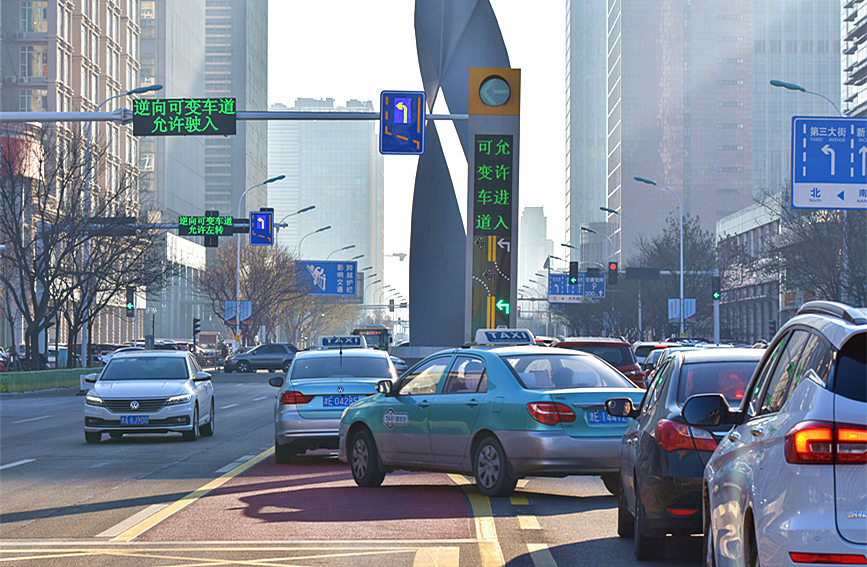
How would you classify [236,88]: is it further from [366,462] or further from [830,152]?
[366,462]

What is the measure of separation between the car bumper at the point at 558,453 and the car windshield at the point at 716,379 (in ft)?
9.00

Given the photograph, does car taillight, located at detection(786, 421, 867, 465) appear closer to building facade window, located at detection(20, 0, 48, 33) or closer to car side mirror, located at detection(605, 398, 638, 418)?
car side mirror, located at detection(605, 398, 638, 418)

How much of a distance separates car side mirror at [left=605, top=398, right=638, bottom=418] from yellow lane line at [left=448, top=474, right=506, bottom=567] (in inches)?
53.0

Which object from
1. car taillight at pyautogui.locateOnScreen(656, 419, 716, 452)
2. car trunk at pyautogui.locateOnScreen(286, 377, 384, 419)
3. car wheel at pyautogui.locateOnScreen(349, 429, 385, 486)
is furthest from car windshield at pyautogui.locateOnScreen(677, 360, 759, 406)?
car trunk at pyautogui.locateOnScreen(286, 377, 384, 419)

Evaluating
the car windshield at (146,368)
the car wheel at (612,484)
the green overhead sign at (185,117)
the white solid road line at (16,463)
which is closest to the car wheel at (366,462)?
the car wheel at (612,484)

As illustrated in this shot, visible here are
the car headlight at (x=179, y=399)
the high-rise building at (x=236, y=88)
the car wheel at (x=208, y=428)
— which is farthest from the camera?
the high-rise building at (x=236, y=88)

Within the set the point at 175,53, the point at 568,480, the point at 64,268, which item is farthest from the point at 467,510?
the point at 175,53

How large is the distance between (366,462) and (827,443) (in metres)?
10.1

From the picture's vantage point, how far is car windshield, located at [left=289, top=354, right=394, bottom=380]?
17797 millimetres

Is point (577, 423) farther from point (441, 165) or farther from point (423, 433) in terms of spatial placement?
point (441, 165)

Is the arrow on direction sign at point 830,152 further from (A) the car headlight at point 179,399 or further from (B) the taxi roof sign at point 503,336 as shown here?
(A) the car headlight at point 179,399

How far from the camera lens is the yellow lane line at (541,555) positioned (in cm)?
873

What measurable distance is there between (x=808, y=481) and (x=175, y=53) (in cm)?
13226

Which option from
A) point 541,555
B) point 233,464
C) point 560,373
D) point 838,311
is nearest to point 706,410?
point 838,311
